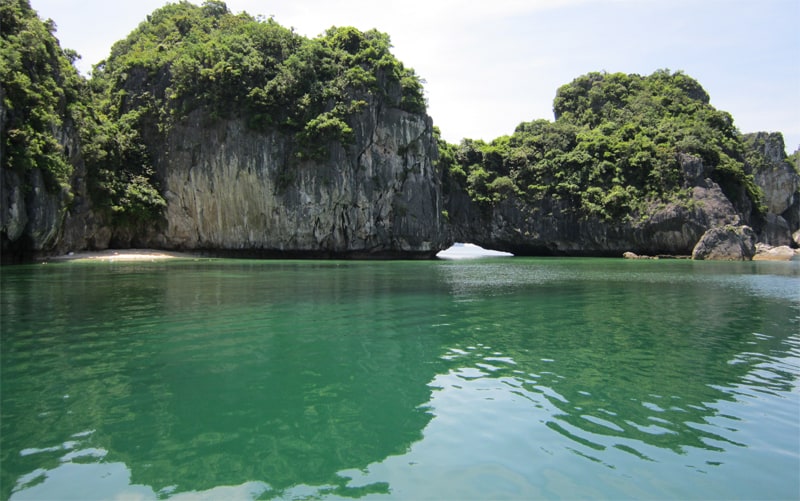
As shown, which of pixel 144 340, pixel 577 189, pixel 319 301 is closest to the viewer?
pixel 144 340

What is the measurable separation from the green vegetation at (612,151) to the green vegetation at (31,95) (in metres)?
35.0

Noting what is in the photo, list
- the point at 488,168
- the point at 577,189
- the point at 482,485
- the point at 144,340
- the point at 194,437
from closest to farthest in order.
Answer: the point at 482,485 → the point at 194,437 → the point at 144,340 → the point at 577,189 → the point at 488,168

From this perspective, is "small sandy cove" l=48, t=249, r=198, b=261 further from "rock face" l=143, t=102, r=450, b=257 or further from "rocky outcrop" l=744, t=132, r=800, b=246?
"rocky outcrop" l=744, t=132, r=800, b=246

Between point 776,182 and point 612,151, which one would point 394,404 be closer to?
point 612,151

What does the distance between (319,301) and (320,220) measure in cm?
2808

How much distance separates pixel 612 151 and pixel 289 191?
32.6 metres

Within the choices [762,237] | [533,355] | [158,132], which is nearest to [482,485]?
[533,355]

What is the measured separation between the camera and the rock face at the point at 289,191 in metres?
40.6

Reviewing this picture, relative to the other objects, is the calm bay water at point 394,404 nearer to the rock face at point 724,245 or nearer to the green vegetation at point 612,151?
the rock face at point 724,245

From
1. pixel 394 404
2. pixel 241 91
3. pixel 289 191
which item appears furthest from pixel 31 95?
pixel 394 404

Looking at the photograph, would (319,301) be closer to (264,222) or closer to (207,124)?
(264,222)

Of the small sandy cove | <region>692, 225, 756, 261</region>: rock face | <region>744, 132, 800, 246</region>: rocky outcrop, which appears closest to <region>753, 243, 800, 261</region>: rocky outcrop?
<region>692, 225, 756, 261</region>: rock face

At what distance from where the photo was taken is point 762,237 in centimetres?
5538

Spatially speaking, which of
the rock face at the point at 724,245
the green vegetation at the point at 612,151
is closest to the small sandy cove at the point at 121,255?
the green vegetation at the point at 612,151
